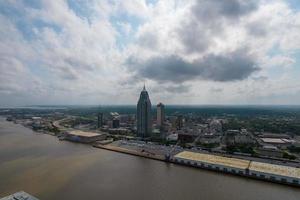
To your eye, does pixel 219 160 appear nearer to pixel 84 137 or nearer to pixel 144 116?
pixel 144 116

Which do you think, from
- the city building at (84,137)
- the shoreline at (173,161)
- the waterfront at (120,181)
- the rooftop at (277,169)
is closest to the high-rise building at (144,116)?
the city building at (84,137)

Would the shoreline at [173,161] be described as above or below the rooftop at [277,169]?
below

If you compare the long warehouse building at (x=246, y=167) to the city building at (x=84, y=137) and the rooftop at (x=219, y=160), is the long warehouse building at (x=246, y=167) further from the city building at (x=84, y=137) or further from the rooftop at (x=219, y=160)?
the city building at (x=84, y=137)

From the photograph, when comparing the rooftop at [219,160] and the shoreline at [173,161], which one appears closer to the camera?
the shoreline at [173,161]

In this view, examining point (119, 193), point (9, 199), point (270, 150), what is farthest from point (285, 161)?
point (9, 199)

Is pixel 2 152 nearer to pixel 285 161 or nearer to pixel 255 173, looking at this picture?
pixel 255 173

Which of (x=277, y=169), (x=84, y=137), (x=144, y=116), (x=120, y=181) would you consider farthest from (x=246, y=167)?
(x=84, y=137)
